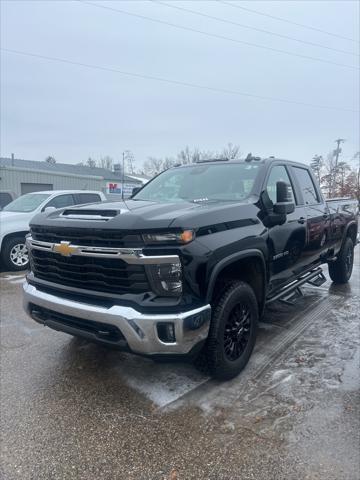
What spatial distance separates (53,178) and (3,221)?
17893 millimetres

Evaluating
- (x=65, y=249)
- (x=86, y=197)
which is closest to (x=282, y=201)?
(x=65, y=249)

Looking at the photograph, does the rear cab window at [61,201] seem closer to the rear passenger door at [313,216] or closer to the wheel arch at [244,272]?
the rear passenger door at [313,216]

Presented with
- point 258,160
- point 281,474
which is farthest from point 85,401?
point 258,160

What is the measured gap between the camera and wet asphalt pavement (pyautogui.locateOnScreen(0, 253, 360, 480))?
85.4 inches

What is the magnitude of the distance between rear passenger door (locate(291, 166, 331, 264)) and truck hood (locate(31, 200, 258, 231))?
1.55m

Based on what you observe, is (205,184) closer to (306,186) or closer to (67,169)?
(306,186)

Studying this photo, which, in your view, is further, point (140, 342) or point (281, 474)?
point (140, 342)

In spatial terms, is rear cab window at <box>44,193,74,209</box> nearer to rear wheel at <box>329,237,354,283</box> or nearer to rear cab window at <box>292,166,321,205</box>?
rear cab window at <box>292,166,321,205</box>

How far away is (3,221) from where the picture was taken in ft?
23.9

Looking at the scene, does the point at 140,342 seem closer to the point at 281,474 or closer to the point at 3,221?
the point at 281,474

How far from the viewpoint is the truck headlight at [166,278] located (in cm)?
246

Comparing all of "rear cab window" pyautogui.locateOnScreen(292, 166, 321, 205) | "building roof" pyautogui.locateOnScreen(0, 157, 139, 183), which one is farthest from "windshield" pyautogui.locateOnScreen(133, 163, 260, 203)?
"building roof" pyautogui.locateOnScreen(0, 157, 139, 183)

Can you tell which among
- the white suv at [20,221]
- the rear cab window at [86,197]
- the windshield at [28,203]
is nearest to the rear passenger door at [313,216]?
the white suv at [20,221]

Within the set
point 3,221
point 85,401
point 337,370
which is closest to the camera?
point 85,401
